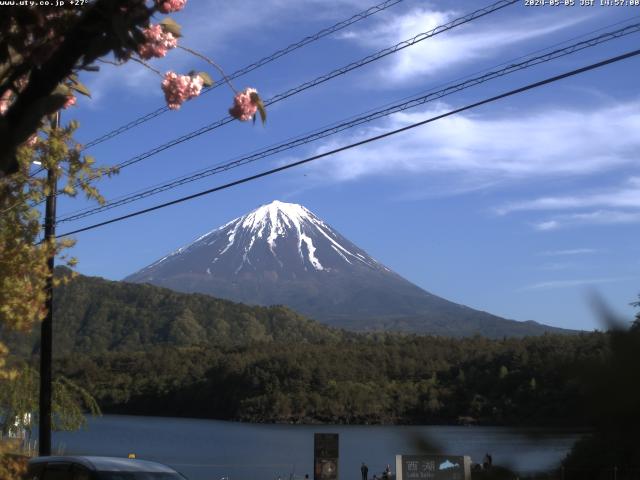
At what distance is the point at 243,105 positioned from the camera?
4758mm

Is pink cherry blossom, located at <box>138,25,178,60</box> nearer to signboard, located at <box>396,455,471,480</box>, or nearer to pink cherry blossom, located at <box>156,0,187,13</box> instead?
pink cherry blossom, located at <box>156,0,187,13</box>

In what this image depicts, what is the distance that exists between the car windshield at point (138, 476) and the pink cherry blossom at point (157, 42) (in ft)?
15.8

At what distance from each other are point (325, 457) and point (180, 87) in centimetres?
1303

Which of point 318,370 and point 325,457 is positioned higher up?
point 318,370

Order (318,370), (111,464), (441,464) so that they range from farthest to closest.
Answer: (318,370) < (111,464) < (441,464)

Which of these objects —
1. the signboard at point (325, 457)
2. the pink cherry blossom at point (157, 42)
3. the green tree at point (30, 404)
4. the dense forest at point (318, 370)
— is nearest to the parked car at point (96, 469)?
the dense forest at point (318, 370)

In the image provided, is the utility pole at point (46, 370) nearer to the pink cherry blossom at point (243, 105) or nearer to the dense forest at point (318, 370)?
the dense forest at point (318, 370)

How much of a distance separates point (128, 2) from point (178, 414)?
9919cm

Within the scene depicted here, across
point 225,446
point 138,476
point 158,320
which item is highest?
point 158,320

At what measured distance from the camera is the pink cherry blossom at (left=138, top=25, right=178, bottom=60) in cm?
443

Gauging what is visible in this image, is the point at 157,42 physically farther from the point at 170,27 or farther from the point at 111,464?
the point at 111,464

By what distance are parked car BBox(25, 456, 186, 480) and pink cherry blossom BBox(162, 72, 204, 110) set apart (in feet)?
14.1

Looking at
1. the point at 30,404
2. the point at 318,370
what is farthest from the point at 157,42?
the point at 318,370

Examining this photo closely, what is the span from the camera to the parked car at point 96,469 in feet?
26.9
